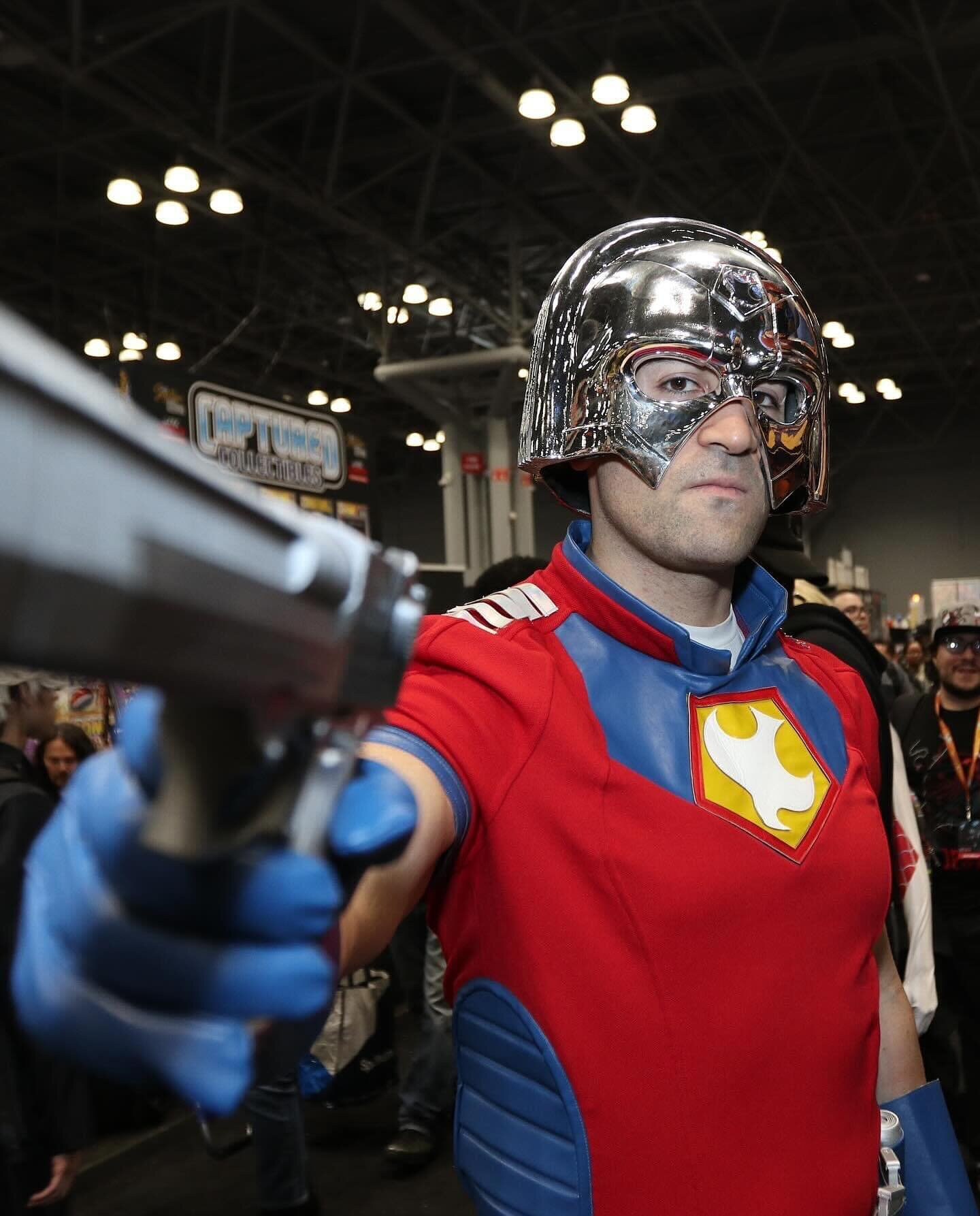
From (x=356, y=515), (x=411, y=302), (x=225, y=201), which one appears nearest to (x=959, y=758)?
(x=356, y=515)

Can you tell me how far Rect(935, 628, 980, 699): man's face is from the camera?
4152mm

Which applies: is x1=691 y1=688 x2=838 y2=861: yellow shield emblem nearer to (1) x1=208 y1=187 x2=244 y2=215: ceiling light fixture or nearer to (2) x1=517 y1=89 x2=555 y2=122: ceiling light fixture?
(2) x1=517 y1=89 x2=555 y2=122: ceiling light fixture

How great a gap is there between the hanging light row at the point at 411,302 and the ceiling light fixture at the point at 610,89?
4399 mm

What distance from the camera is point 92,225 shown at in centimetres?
1270

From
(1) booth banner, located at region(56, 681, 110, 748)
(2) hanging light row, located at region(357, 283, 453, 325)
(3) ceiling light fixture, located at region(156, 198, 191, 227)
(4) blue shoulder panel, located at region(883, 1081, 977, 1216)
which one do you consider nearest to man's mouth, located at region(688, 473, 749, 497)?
(4) blue shoulder panel, located at region(883, 1081, 977, 1216)

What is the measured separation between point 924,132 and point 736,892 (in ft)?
38.8

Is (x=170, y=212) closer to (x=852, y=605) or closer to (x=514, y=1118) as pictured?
(x=852, y=605)

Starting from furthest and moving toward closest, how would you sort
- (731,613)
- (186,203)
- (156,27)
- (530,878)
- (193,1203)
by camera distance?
(186,203) → (156,27) → (193,1203) → (731,613) → (530,878)

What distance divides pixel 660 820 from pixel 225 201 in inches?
362

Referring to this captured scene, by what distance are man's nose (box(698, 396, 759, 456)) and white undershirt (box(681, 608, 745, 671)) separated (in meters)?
0.21

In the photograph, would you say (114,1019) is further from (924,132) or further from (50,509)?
(924,132)

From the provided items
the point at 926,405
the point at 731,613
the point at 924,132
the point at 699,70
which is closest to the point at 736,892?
the point at 731,613

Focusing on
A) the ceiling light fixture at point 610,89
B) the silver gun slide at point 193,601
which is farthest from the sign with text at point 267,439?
the ceiling light fixture at point 610,89

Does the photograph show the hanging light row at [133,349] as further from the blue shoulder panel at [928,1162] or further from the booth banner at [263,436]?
the blue shoulder panel at [928,1162]
